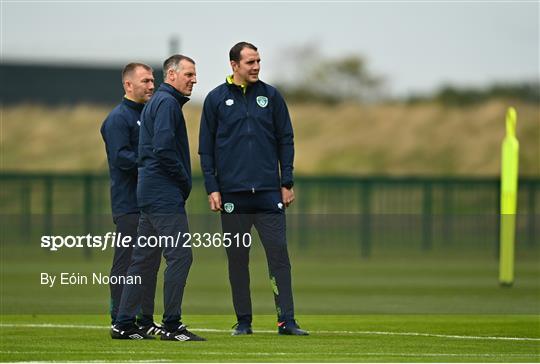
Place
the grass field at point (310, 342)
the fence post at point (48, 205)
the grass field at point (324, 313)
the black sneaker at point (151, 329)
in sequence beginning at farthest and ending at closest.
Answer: the fence post at point (48, 205), the black sneaker at point (151, 329), the grass field at point (324, 313), the grass field at point (310, 342)

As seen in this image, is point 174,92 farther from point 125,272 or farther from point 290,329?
point 290,329

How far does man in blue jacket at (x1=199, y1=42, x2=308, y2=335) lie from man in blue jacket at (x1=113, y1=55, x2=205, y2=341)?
1.52ft

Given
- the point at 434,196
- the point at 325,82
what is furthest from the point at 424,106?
the point at 434,196

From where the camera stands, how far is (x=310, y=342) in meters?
11.0

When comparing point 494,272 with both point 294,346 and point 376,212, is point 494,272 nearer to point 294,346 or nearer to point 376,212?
point 376,212

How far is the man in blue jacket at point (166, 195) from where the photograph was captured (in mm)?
10984

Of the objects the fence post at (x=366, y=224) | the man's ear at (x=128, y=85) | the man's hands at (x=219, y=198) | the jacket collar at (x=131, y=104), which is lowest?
the fence post at (x=366, y=224)

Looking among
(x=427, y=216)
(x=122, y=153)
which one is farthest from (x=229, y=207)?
(x=427, y=216)

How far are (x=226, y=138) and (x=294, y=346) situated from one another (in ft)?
6.00

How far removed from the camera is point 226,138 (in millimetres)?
11617

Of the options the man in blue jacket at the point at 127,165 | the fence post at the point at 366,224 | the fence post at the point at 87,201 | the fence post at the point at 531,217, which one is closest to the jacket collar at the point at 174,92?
the man in blue jacket at the point at 127,165

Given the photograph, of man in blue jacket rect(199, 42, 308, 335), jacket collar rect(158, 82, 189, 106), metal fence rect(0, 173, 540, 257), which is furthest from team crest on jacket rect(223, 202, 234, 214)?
metal fence rect(0, 173, 540, 257)

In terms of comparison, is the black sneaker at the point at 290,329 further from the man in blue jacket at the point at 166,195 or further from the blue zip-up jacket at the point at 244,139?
the blue zip-up jacket at the point at 244,139

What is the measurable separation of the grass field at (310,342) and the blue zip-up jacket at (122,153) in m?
Result: 1.05
